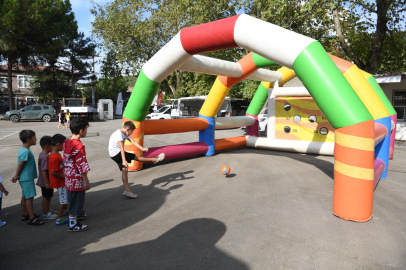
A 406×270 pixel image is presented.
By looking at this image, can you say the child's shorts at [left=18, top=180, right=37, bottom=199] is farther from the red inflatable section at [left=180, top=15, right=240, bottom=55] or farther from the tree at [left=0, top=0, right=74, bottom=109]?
the tree at [left=0, top=0, right=74, bottom=109]

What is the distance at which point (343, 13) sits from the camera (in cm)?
1736

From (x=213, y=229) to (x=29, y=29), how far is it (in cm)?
2695

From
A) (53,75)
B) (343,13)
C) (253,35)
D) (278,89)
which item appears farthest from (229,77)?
(53,75)

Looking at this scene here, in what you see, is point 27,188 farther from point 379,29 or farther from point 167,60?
point 379,29

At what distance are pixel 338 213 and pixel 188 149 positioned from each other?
5.00 m

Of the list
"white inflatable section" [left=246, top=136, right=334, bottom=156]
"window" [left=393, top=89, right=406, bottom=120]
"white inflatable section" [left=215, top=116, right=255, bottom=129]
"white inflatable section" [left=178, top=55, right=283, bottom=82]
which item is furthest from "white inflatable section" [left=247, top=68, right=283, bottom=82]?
"window" [left=393, top=89, right=406, bottom=120]

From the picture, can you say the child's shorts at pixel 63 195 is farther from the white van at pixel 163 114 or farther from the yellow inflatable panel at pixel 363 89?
the white van at pixel 163 114

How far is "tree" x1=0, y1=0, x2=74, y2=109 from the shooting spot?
23141 mm

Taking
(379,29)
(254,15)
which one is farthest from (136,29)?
(379,29)

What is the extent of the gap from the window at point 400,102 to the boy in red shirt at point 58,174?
55.2ft

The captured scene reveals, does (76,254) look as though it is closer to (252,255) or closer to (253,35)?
(252,255)

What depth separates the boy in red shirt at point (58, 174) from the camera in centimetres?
407

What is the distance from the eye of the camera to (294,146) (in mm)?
9914

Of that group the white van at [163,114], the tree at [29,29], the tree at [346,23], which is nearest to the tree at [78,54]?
the tree at [29,29]
